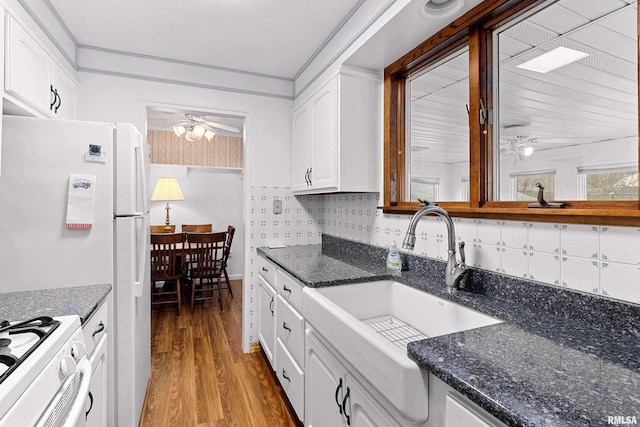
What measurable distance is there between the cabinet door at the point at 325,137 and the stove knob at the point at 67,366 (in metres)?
1.47

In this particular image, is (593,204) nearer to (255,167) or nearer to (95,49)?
(255,167)

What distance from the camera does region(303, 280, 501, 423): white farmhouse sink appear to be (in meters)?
0.80

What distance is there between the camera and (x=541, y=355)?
0.79m

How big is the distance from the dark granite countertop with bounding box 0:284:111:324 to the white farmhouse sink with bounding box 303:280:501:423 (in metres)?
0.89

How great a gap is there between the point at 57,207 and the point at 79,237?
6.5 inches

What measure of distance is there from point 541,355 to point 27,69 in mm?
2333

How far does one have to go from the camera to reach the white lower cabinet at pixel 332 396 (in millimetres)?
1021

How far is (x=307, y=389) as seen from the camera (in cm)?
157

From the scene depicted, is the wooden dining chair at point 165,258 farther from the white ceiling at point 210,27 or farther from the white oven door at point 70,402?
the white oven door at point 70,402

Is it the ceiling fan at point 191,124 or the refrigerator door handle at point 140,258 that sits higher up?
the ceiling fan at point 191,124

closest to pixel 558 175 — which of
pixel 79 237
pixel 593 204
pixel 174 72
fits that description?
pixel 593 204

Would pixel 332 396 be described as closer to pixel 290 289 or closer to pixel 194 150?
pixel 290 289

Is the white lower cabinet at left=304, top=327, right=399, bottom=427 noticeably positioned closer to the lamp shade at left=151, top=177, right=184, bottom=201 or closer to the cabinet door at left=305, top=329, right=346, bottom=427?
the cabinet door at left=305, top=329, right=346, bottom=427

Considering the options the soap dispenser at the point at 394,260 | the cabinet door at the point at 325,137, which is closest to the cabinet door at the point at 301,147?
the cabinet door at the point at 325,137
